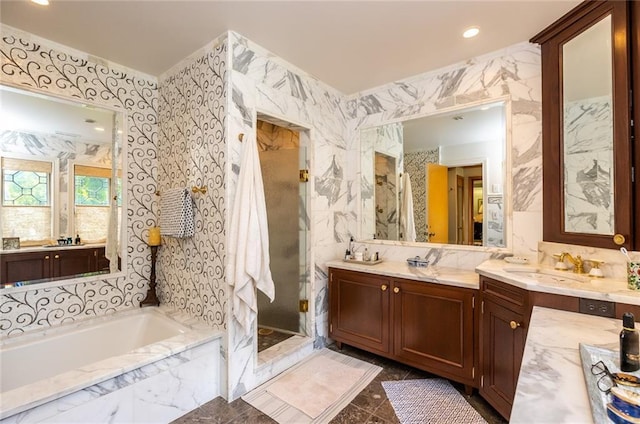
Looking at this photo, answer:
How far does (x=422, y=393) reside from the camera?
2.07 metres

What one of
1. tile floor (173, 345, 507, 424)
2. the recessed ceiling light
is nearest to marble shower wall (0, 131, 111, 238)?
tile floor (173, 345, 507, 424)

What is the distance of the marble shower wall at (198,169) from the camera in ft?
6.84

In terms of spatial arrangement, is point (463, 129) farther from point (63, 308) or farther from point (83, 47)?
point (63, 308)

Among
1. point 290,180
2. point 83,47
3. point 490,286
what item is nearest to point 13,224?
point 83,47

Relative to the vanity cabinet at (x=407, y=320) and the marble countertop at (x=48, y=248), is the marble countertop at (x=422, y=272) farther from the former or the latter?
the marble countertop at (x=48, y=248)

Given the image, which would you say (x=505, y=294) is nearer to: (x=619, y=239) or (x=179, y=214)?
(x=619, y=239)

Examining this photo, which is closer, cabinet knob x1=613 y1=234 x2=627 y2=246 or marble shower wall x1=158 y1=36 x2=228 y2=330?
cabinet knob x1=613 y1=234 x2=627 y2=246

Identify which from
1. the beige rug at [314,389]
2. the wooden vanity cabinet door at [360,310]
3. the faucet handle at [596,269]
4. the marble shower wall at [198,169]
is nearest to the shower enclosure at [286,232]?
the wooden vanity cabinet door at [360,310]

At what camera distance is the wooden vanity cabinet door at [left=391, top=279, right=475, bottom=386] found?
6.62 feet

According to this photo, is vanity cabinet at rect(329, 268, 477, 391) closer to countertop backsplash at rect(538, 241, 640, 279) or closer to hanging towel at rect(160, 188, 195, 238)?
countertop backsplash at rect(538, 241, 640, 279)

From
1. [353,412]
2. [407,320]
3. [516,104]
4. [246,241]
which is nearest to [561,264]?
[407,320]

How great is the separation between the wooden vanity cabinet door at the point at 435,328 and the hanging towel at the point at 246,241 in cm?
112

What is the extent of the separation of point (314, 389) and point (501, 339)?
4.34ft

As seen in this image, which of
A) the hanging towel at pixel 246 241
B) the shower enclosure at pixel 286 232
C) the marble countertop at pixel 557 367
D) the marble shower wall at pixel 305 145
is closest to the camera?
the marble countertop at pixel 557 367
